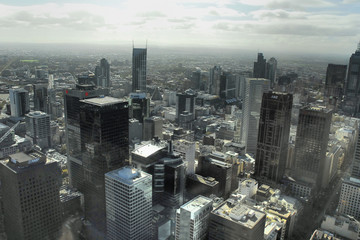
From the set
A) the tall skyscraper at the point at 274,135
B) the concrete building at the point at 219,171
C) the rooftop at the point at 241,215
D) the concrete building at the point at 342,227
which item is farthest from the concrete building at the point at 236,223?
the tall skyscraper at the point at 274,135

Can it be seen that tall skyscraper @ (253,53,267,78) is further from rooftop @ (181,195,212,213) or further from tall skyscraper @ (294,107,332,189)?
rooftop @ (181,195,212,213)

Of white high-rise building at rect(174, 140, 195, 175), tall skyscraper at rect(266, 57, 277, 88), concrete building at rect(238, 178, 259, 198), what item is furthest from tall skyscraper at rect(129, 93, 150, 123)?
concrete building at rect(238, 178, 259, 198)

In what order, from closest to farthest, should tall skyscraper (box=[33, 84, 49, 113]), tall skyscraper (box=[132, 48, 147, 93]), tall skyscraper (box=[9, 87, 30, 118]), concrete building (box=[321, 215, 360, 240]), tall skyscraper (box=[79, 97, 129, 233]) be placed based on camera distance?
concrete building (box=[321, 215, 360, 240])
tall skyscraper (box=[79, 97, 129, 233])
tall skyscraper (box=[9, 87, 30, 118])
tall skyscraper (box=[33, 84, 49, 113])
tall skyscraper (box=[132, 48, 147, 93])

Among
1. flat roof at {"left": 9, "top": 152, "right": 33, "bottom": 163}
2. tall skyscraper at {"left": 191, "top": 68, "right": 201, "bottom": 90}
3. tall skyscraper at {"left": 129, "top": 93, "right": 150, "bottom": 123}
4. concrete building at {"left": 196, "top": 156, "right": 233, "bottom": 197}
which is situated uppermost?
tall skyscraper at {"left": 191, "top": 68, "right": 201, "bottom": 90}

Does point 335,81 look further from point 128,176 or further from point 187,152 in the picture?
point 128,176

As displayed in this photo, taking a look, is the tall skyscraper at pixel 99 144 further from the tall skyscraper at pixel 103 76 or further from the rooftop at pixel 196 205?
the tall skyscraper at pixel 103 76
